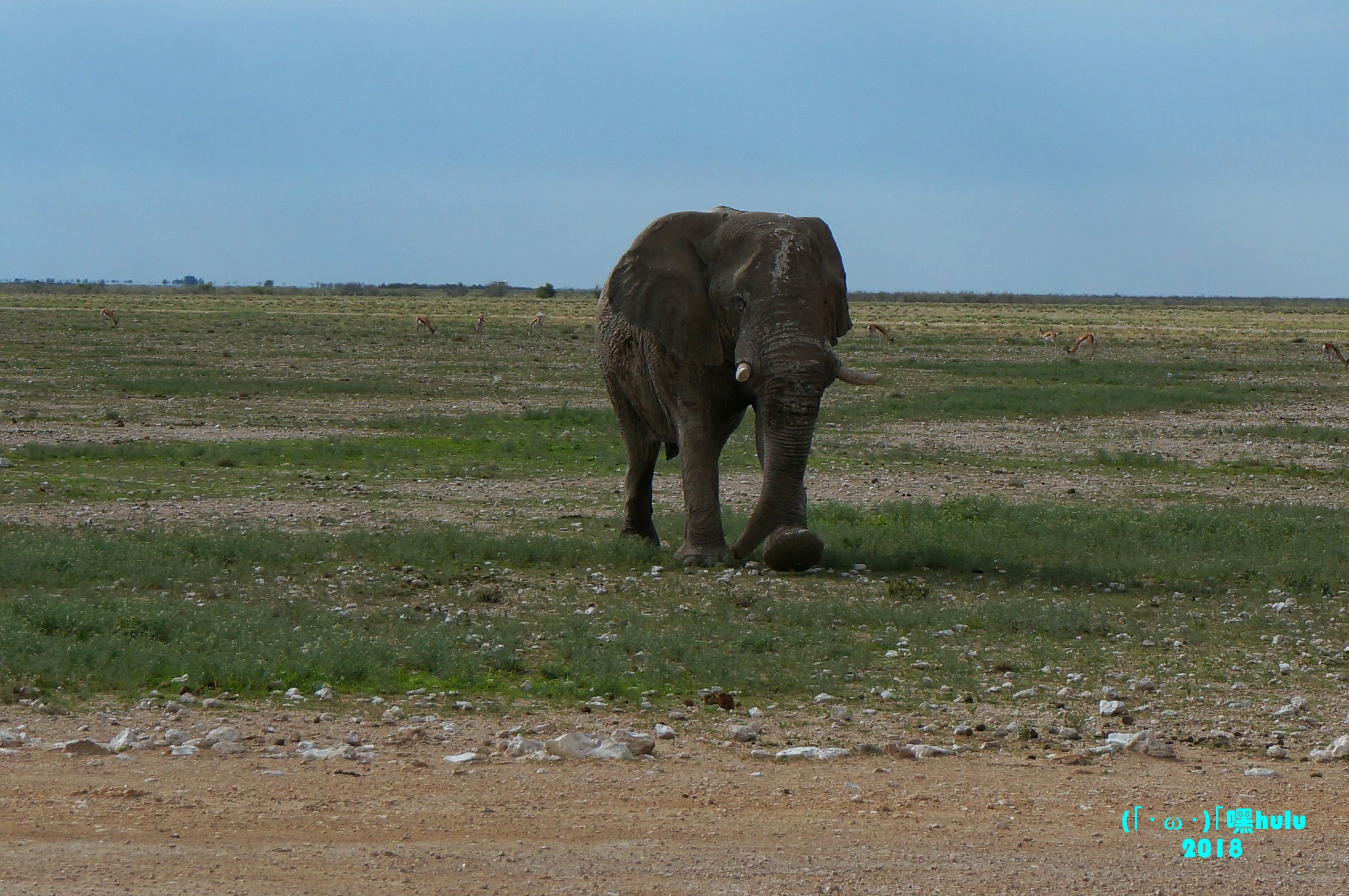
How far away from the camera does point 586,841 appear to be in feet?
21.7

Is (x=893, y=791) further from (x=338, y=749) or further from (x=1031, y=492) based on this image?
(x=1031, y=492)

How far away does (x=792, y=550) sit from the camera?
13.9 metres

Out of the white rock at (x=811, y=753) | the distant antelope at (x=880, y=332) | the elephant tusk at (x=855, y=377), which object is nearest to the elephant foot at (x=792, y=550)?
the elephant tusk at (x=855, y=377)

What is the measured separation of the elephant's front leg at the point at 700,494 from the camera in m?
14.9

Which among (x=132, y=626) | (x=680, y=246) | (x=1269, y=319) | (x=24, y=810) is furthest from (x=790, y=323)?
(x=1269, y=319)

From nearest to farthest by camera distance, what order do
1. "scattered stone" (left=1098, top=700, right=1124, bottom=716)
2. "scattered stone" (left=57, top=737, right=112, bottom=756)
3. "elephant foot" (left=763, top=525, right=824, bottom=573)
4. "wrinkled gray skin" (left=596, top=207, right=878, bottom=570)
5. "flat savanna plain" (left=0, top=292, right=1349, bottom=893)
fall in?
1. "flat savanna plain" (left=0, top=292, right=1349, bottom=893)
2. "scattered stone" (left=57, top=737, right=112, bottom=756)
3. "scattered stone" (left=1098, top=700, right=1124, bottom=716)
4. "elephant foot" (left=763, top=525, right=824, bottom=573)
5. "wrinkled gray skin" (left=596, top=207, right=878, bottom=570)

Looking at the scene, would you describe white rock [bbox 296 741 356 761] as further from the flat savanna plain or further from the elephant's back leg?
the elephant's back leg

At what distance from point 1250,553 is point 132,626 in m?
10.8

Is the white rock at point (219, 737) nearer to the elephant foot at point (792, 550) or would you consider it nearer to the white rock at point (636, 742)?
the white rock at point (636, 742)

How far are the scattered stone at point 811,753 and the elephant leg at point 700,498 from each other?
21.7 ft

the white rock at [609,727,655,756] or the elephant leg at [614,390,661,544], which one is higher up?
the elephant leg at [614,390,661,544]

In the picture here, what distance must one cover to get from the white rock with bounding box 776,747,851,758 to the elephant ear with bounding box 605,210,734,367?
23.8 ft

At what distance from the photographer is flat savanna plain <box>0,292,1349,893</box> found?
652cm

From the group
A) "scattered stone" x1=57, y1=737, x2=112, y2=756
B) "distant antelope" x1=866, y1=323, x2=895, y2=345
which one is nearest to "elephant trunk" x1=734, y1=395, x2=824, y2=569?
"scattered stone" x1=57, y1=737, x2=112, y2=756
